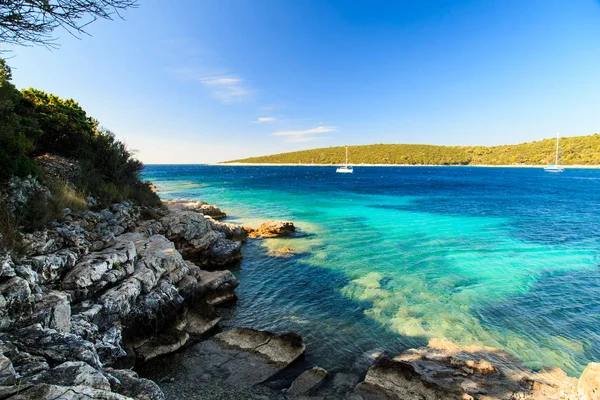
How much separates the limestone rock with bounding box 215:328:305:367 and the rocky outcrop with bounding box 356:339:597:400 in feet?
6.02

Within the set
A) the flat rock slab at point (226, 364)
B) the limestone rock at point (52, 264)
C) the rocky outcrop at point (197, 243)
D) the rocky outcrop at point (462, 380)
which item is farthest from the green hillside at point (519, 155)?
the limestone rock at point (52, 264)

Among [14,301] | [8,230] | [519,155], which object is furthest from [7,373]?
[519,155]

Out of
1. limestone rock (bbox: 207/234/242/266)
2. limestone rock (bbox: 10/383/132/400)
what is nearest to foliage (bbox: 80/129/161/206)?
limestone rock (bbox: 207/234/242/266)

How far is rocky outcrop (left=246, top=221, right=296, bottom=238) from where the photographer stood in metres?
19.8

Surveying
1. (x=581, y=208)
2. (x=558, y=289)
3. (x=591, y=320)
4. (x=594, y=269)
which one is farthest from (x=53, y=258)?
(x=581, y=208)

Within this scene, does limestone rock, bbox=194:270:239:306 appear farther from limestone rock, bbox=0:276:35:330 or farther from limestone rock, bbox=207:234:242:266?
limestone rock, bbox=0:276:35:330

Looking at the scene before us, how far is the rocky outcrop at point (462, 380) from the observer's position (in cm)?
584

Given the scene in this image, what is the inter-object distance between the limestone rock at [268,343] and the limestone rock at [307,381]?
61 centimetres

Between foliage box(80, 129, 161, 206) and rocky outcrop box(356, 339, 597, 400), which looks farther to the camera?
foliage box(80, 129, 161, 206)

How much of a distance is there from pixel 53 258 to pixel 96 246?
166cm

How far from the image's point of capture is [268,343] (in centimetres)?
756

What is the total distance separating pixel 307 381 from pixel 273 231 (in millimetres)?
13863

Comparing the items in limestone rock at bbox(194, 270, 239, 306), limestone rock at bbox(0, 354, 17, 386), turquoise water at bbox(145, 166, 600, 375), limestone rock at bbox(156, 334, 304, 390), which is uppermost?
limestone rock at bbox(0, 354, 17, 386)

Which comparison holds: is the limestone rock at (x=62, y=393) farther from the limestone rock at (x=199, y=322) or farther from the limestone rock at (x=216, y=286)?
the limestone rock at (x=216, y=286)
